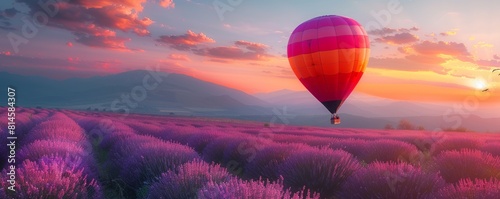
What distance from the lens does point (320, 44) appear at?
1401 centimetres

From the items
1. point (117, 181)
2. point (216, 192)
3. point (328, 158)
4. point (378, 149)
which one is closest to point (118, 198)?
point (117, 181)

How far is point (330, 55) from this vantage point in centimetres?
1397

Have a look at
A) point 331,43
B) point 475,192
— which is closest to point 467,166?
point 475,192

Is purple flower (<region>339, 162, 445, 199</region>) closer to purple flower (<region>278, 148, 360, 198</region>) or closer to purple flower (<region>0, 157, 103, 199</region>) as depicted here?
purple flower (<region>278, 148, 360, 198</region>)

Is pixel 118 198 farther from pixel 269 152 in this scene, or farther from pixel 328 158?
pixel 328 158

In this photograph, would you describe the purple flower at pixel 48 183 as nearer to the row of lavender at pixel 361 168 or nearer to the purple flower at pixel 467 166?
the row of lavender at pixel 361 168

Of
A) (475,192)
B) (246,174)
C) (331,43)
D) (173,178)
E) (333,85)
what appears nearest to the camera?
(475,192)

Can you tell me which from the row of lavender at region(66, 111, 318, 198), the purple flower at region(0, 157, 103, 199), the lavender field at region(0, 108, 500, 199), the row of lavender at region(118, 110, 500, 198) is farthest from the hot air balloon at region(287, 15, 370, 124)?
the purple flower at region(0, 157, 103, 199)

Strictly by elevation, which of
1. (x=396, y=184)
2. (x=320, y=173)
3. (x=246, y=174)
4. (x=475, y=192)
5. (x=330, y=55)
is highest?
(x=330, y=55)

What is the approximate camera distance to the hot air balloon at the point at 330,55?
14.0 metres

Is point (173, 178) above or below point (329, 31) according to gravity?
below

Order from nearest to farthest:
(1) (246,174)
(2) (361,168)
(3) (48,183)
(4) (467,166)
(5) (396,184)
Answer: (3) (48,183) < (5) (396,184) < (2) (361,168) < (4) (467,166) < (1) (246,174)

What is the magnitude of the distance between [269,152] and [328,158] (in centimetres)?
145

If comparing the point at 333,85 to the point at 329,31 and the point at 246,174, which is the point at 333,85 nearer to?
the point at 329,31
